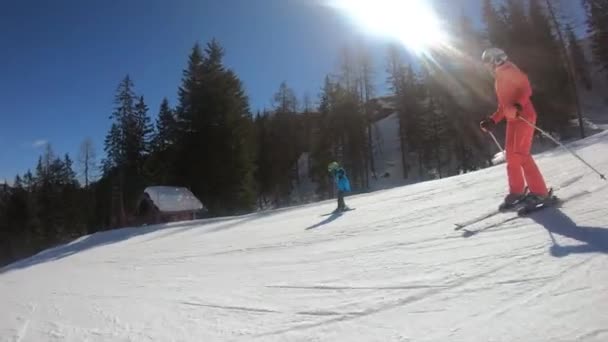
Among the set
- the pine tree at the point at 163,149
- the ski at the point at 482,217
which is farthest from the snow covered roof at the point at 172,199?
the ski at the point at 482,217

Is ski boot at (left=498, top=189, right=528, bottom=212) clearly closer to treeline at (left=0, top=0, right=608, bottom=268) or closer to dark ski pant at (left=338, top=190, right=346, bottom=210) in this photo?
dark ski pant at (left=338, top=190, right=346, bottom=210)

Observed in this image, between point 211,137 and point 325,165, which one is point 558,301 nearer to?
point 211,137

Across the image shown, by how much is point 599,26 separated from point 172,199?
5000 cm

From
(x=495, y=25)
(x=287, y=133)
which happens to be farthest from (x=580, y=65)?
(x=287, y=133)

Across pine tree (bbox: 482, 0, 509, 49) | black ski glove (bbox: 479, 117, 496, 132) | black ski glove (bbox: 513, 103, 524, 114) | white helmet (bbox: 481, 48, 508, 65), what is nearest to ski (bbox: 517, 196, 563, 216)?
black ski glove (bbox: 513, 103, 524, 114)

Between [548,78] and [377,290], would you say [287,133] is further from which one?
[377,290]

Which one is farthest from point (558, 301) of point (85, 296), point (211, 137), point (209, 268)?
point (211, 137)

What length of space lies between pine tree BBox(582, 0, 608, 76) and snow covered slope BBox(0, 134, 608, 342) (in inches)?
1856

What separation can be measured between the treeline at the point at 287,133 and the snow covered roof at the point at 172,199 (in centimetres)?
368

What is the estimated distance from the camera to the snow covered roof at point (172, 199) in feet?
84.4

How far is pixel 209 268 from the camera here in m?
5.43

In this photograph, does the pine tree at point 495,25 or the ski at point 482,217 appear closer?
the ski at point 482,217

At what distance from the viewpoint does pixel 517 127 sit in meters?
5.02

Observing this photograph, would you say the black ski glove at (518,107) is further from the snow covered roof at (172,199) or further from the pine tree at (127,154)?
the pine tree at (127,154)
